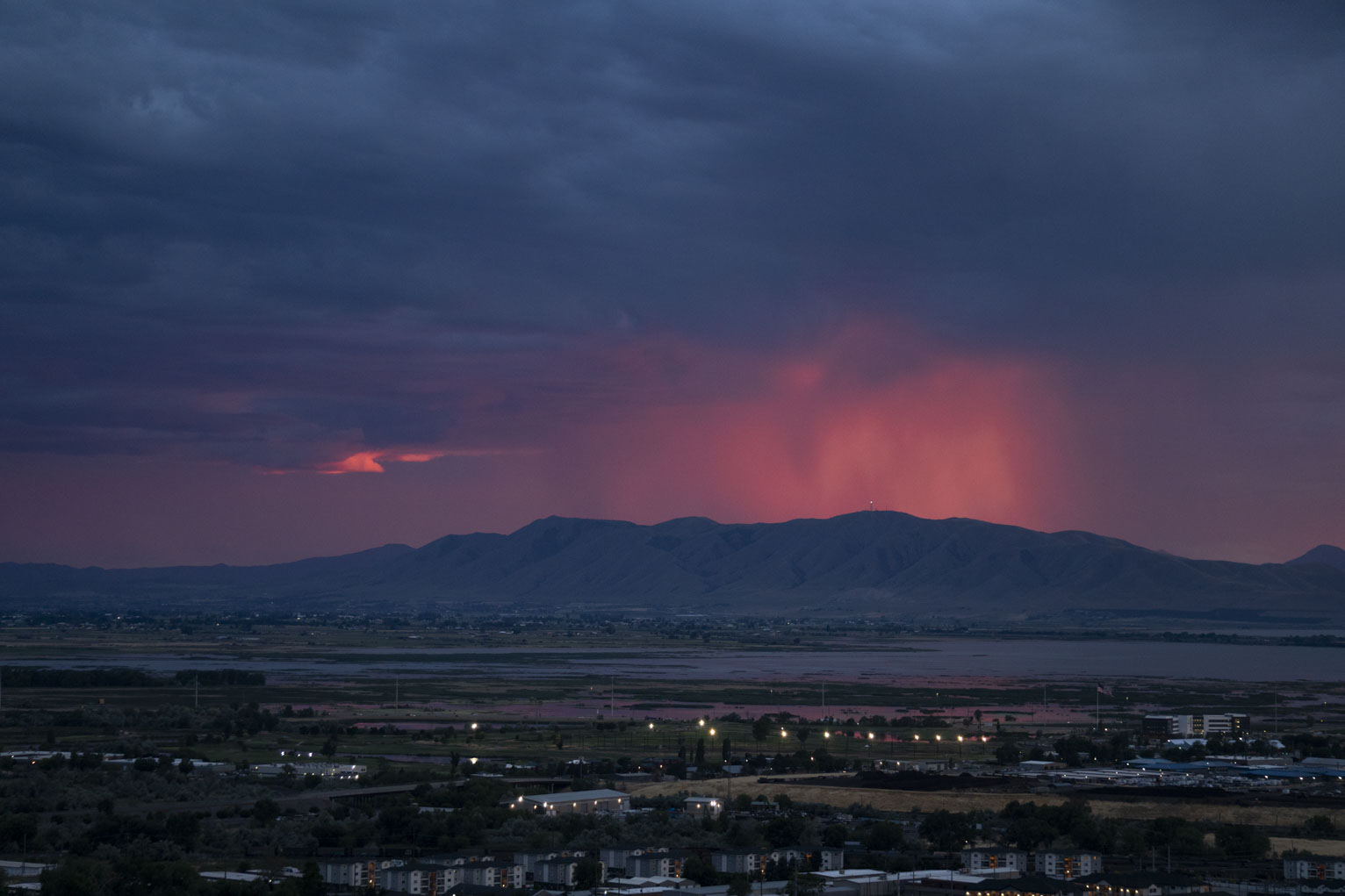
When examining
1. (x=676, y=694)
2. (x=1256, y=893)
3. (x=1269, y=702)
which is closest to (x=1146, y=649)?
(x=1269, y=702)

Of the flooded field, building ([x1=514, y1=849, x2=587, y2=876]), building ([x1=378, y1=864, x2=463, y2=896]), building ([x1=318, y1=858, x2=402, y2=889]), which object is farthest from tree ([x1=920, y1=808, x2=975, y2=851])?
the flooded field

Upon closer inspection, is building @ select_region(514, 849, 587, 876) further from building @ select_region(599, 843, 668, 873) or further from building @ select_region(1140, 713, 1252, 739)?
building @ select_region(1140, 713, 1252, 739)

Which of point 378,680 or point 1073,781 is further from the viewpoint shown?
point 378,680

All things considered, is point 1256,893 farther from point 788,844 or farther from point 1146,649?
point 1146,649

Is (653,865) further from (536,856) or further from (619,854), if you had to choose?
(536,856)

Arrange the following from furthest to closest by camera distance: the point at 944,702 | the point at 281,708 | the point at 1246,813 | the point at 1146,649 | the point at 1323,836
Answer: the point at 1146,649 → the point at 944,702 → the point at 281,708 → the point at 1246,813 → the point at 1323,836

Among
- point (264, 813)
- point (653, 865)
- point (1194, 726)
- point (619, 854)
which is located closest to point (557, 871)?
point (619, 854)
